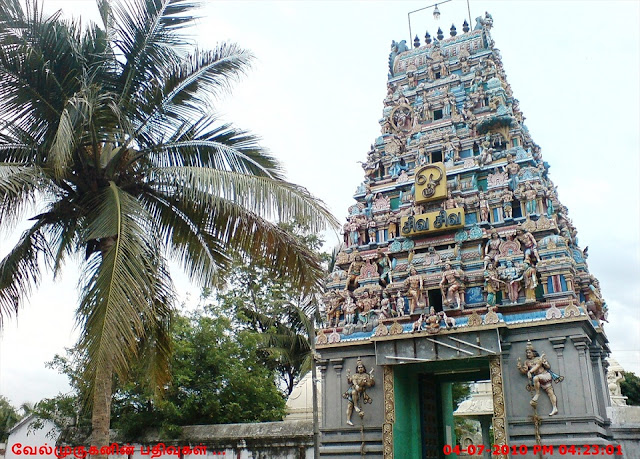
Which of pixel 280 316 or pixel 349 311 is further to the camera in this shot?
pixel 280 316

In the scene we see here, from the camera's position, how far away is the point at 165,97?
373 inches

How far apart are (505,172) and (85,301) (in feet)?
35.2

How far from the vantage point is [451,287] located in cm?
1376

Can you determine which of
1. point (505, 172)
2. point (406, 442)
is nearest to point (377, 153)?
point (505, 172)

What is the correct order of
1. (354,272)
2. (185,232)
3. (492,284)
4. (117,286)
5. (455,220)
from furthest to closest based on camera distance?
(354,272) < (455,220) < (492,284) < (185,232) < (117,286)

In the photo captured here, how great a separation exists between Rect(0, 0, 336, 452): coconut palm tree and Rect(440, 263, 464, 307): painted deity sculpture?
16.7 feet

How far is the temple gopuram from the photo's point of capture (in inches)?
486

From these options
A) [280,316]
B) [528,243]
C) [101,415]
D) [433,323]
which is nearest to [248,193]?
[101,415]

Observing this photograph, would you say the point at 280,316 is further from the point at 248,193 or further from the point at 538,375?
the point at 248,193

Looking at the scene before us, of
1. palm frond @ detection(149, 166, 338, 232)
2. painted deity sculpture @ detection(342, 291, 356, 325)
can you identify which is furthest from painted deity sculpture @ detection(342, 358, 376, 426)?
palm frond @ detection(149, 166, 338, 232)

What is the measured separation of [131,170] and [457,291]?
7815 millimetres

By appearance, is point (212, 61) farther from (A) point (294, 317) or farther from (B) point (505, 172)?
(A) point (294, 317)
